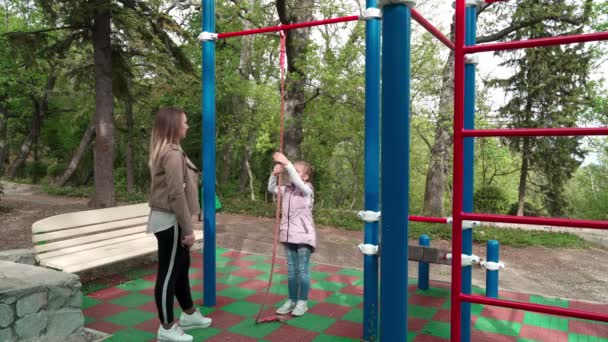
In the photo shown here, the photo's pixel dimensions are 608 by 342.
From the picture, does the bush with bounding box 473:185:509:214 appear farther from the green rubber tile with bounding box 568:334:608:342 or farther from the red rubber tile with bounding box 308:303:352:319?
the red rubber tile with bounding box 308:303:352:319

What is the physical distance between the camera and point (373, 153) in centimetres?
315

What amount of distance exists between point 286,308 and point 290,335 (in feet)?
1.28

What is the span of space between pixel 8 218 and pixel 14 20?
465 inches

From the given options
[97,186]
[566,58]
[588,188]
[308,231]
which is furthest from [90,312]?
[588,188]

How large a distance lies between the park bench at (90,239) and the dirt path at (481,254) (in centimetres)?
184

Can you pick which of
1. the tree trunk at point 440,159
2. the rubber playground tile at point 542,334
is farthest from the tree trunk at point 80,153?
the rubber playground tile at point 542,334

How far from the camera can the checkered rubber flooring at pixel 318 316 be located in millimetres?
3309

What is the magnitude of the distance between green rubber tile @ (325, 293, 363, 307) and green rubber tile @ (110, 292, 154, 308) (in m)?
1.58

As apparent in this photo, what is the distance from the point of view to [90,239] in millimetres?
4539

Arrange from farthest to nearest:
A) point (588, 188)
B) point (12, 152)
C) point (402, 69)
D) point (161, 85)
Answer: point (588, 188), point (12, 152), point (161, 85), point (402, 69)

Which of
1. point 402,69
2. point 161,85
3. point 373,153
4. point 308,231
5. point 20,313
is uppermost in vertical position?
point 161,85

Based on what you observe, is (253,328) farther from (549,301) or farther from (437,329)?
(549,301)

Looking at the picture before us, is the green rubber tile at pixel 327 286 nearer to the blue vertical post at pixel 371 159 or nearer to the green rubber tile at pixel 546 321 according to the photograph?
the blue vertical post at pixel 371 159

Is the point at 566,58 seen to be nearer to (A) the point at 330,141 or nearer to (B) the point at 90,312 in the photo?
(A) the point at 330,141
